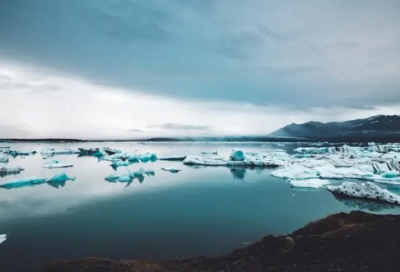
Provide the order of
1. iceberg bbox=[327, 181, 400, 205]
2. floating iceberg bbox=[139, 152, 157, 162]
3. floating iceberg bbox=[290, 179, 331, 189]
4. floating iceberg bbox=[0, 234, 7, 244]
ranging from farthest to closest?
floating iceberg bbox=[139, 152, 157, 162] < floating iceberg bbox=[290, 179, 331, 189] < iceberg bbox=[327, 181, 400, 205] < floating iceberg bbox=[0, 234, 7, 244]

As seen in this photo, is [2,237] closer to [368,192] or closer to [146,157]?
[368,192]

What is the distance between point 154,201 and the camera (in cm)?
1541

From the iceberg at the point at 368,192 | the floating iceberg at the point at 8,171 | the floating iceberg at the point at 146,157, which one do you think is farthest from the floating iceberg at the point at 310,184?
the floating iceberg at the point at 8,171

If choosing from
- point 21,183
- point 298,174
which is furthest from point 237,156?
point 21,183

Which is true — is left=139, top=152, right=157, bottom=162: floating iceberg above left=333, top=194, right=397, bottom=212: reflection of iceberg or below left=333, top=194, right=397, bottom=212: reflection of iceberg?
above

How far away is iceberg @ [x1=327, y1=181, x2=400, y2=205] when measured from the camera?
14.5 m

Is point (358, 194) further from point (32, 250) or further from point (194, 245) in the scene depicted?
point (32, 250)

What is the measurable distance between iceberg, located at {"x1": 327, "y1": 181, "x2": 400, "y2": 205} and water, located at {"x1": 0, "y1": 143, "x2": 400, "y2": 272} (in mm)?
830

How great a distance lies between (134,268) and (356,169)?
2320 cm

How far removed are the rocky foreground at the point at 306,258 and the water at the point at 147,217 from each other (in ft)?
5.23

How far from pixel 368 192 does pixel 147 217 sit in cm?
1140

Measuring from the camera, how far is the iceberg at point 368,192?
14500 mm

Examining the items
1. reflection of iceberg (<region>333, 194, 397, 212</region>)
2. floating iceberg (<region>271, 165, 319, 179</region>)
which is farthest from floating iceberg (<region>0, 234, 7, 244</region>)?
floating iceberg (<region>271, 165, 319, 179</region>)

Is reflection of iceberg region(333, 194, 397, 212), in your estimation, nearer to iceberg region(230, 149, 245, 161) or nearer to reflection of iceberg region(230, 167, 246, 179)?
reflection of iceberg region(230, 167, 246, 179)
